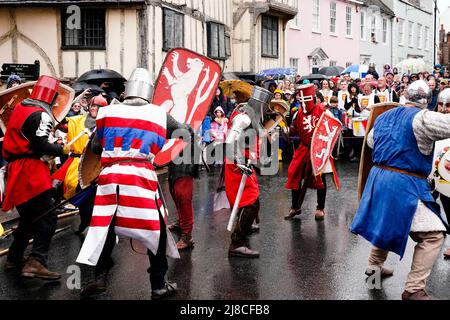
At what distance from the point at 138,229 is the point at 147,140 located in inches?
27.1

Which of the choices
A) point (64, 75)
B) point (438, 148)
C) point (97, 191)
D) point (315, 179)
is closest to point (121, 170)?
point (97, 191)

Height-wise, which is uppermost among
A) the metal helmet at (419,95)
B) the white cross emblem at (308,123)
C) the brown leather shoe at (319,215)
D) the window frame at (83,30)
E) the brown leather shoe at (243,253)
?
the window frame at (83,30)

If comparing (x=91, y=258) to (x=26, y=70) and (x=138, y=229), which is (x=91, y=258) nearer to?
(x=138, y=229)

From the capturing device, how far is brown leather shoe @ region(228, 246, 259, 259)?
6.27m

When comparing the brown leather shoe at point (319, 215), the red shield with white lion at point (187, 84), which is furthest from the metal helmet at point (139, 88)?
the brown leather shoe at point (319, 215)

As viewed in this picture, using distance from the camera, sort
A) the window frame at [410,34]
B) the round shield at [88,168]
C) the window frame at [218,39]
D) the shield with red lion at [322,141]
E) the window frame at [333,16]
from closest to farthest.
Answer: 1. the round shield at [88,168]
2. the shield with red lion at [322,141]
3. the window frame at [218,39]
4. the window frame at [333,16]
5. the window frame at [410,34]

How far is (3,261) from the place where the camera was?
20.5 ft

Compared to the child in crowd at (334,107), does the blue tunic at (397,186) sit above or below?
below

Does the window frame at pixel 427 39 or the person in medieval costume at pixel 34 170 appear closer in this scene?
the person in medieval costume at pixel 34 170

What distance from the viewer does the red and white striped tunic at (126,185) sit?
466cm

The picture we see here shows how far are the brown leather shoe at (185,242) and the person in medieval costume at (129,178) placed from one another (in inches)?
69.1

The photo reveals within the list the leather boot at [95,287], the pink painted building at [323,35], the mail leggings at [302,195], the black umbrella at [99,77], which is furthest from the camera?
the pink painted building at [323,35]

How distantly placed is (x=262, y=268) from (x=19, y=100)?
10.1 feet

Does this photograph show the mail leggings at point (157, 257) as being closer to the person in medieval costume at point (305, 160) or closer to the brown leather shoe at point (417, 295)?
the brown leather shoe at point (417, 295)
